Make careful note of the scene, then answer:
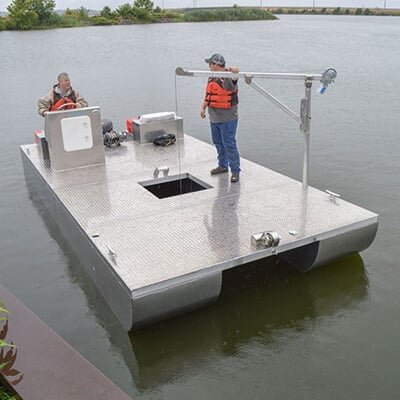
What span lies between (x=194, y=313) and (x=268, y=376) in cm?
93

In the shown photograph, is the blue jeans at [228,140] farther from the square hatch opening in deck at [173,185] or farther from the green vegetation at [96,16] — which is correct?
the green vegetation at [96,16]

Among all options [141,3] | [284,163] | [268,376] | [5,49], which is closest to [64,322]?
[268,376]

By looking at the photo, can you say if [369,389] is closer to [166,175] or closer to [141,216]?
[141,216]

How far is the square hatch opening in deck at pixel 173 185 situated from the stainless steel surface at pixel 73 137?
3.32 ft

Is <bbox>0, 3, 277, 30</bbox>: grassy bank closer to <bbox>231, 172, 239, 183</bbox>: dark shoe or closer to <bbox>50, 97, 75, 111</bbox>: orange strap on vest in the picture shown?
<bbox>50, 97, 75, 111</bbox>: orange strap on vest

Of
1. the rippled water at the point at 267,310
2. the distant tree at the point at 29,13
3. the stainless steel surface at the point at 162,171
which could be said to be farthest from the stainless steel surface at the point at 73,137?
the distant tree at the point at 29,13

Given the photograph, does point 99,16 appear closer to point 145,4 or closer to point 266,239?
point 145,4

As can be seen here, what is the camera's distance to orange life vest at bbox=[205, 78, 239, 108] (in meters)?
5.61

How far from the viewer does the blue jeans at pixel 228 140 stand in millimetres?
5789

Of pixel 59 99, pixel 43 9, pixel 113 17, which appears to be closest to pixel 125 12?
pixel 113 17

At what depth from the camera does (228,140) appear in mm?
5824

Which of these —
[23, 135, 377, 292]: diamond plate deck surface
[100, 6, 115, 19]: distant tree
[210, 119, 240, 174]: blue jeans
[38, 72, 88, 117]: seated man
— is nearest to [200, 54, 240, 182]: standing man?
[210, 119, 240, 174]: blue jeans

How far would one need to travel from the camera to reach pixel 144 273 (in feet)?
13.4

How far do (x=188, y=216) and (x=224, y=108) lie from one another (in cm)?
133
